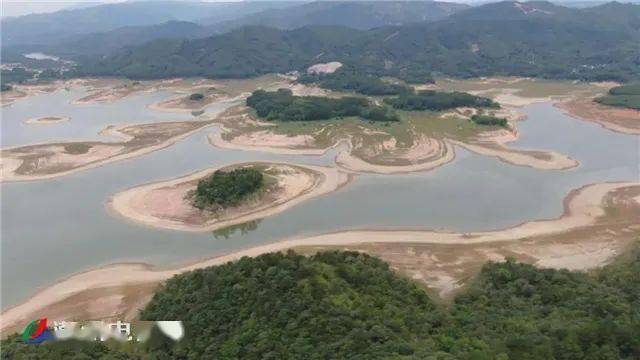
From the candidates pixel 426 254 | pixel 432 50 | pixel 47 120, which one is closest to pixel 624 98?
pixel 432 50

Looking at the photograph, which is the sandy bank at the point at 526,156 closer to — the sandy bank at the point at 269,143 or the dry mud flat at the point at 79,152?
the sandy bank at the point at 269,143

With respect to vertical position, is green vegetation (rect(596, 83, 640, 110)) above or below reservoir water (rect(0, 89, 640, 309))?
above

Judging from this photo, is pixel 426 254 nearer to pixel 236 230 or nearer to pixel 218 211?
pixel 236 230

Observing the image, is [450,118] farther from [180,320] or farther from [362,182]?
[180,320]

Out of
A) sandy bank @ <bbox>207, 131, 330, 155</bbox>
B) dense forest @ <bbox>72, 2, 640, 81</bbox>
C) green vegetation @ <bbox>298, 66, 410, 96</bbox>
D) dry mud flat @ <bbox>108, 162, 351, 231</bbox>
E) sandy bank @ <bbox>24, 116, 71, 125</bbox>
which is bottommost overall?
dry mud flat @ <bbox>108, 162, 351, 231</bbox>

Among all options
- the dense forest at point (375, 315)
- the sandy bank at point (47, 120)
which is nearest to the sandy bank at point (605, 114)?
the dense forest at point (375, 315)

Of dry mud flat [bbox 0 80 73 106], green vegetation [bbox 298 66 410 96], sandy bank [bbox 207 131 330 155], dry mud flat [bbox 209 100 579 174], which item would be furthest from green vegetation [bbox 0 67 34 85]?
sandy bank [bbox 207 131 330 155]

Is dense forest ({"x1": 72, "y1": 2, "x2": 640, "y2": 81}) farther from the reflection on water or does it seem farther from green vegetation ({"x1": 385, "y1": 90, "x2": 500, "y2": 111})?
the reflection on water
